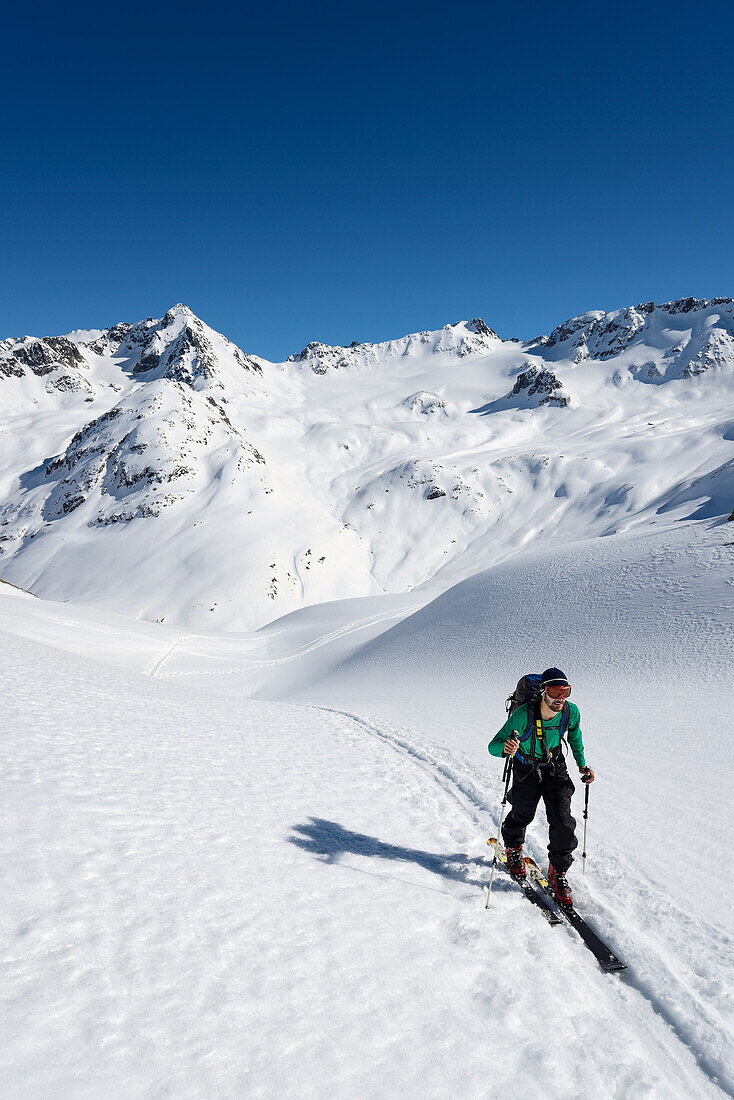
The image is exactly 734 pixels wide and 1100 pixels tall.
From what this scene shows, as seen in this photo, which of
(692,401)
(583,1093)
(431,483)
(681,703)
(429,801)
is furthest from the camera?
(692,401)

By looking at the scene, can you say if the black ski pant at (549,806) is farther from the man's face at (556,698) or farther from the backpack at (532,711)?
the man's face at (556,698)

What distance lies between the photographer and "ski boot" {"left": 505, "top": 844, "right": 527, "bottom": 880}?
5.28 m

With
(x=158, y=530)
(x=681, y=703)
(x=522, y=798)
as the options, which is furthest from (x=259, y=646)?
(x=158, y=530)

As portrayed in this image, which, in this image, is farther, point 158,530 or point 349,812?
point 158,530

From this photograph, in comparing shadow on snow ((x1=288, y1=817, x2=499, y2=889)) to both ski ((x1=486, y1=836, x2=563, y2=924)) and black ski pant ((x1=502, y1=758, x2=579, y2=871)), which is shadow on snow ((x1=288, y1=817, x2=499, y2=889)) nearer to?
ski ((x1=486, y1=836, x2=563, y2=924))

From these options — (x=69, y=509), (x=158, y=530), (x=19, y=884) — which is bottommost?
(x=19, y=884)

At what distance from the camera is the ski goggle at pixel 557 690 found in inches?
194

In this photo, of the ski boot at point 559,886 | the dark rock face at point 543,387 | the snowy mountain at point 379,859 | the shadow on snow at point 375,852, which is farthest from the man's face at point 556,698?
the dark rock face at point 543,387

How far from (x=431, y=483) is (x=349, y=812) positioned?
116 metres

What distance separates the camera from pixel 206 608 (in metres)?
74.9

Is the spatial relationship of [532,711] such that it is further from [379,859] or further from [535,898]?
[379,859]

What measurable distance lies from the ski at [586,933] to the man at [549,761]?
0.10 m

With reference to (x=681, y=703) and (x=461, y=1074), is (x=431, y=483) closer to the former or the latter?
(x=681, y=703)

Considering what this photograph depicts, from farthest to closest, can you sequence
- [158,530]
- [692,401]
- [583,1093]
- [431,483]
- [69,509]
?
[692,401] → [431,483] → [69,509] → [158,530] → [583,1093]
